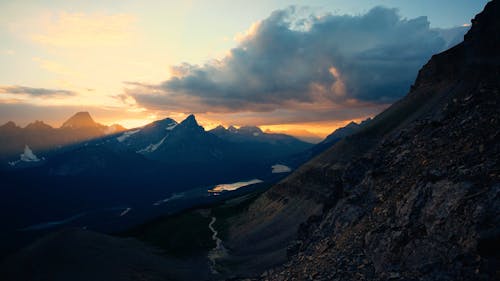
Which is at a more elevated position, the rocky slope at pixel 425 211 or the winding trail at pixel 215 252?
the rocky slope at pixel 425 211

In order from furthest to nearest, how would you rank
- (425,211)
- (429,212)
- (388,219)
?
1. (388,219)
2. (425,211)
3. (429,212)

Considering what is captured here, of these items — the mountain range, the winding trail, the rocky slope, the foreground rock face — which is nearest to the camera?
the foreground rock face

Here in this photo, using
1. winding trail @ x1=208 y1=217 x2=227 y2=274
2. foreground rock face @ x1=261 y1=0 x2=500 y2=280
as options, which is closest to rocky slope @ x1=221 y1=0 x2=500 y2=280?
foreground rock face @ x1=261 y1=0 x2=500 y2=280

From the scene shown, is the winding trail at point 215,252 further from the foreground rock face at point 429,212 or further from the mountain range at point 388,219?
the foreground rock face at point 429,212

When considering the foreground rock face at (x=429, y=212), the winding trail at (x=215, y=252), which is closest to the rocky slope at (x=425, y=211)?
the foreground rock face at (x=429, y=212)

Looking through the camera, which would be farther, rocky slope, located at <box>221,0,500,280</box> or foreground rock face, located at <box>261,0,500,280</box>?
rocky slope, located at <box>221,0,500,280</box>

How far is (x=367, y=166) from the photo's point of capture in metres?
71.4

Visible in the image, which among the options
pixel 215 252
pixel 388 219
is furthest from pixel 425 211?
pixel 215 252

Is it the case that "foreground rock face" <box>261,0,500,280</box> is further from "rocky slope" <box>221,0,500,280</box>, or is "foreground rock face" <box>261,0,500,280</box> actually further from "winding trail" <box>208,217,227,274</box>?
"winding trail" <box>208,217,227,274</box>

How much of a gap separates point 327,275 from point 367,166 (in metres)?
44.4

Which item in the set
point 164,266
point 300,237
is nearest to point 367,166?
point 300,237

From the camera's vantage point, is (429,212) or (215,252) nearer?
(429,212)

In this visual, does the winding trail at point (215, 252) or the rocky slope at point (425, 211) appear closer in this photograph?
the rocky slope at point (425, 211)

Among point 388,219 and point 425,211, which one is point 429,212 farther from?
point 388,219
